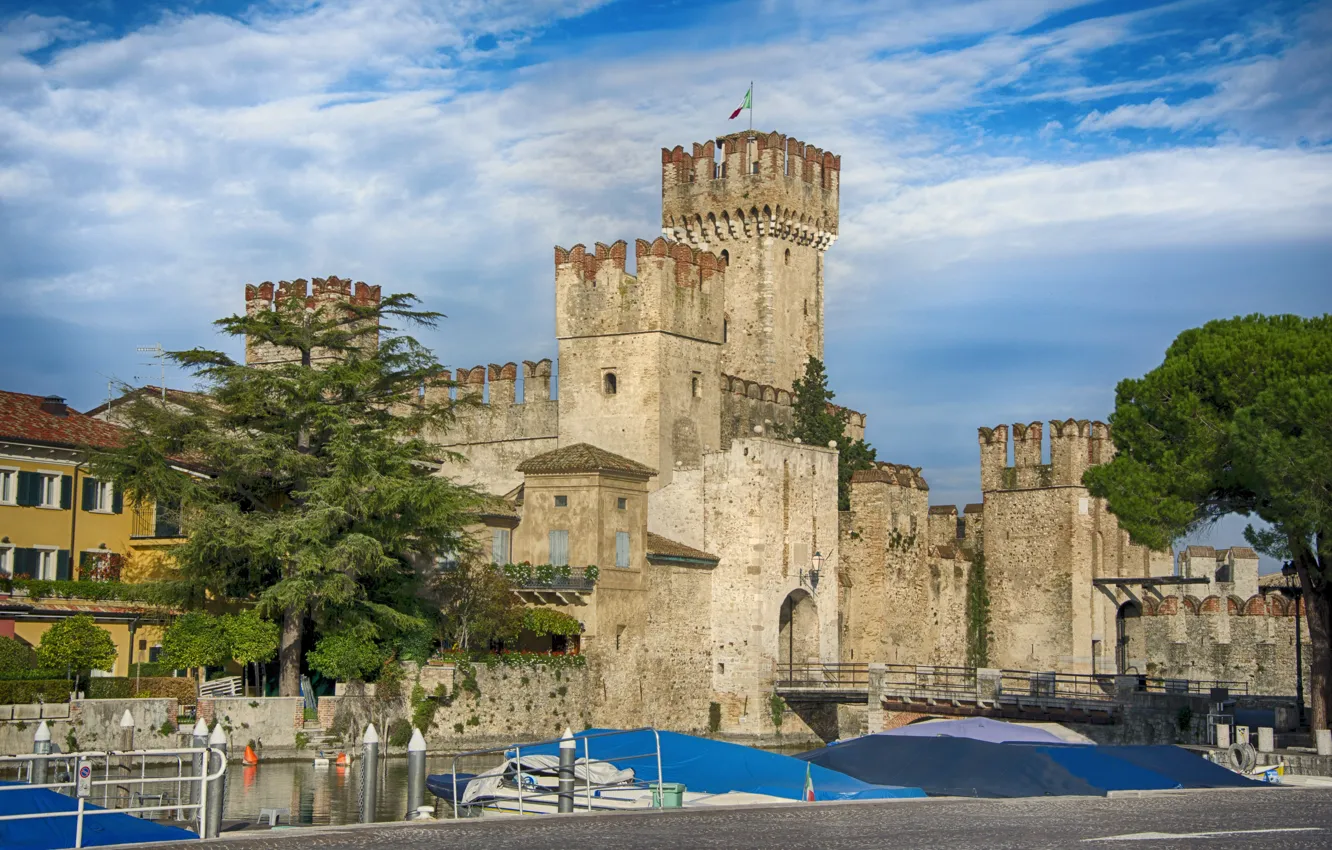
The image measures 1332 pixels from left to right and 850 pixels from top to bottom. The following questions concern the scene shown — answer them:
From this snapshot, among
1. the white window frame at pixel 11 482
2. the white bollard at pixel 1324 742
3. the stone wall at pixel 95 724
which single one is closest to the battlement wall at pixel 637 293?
the white window frame at pixel 11 482

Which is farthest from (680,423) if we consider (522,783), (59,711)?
(522,783)

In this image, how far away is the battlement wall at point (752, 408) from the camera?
54031 mm

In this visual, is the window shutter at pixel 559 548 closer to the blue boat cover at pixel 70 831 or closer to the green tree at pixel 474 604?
the green tree at pixel 474 604

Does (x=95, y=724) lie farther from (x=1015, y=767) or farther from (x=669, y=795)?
(x=1015, y=767)

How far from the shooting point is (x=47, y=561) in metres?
44.8

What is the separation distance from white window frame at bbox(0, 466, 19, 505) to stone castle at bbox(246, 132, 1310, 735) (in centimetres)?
1053

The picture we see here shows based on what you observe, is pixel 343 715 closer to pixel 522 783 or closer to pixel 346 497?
pixel 346 497

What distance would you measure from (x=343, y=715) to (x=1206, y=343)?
19.8 meters

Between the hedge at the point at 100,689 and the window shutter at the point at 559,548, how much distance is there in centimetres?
1020

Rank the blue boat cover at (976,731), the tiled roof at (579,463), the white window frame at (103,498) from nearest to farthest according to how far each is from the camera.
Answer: the blue boat cover at (976,731), the white window frame at (103,498), the tiled roof at (579,463)

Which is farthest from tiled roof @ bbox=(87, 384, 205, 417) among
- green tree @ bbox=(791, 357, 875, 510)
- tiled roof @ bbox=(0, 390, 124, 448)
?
green tree @ bbox=(791, 357, 875, 510)

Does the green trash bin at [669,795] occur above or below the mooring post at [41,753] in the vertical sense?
below

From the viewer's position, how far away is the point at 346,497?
42.1 m

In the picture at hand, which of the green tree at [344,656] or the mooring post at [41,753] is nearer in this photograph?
the mooring post at [41,753]
